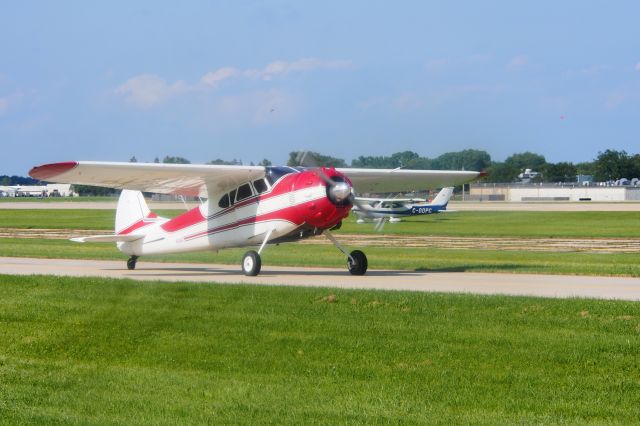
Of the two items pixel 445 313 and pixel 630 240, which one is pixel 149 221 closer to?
pixel 445 313

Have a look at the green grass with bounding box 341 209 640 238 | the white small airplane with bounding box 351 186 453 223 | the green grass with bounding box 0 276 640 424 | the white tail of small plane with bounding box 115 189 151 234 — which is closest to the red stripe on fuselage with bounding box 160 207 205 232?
the white tail of small plane with bounding box 115 189 151 234

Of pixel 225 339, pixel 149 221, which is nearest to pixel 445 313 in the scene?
pixel 225 339

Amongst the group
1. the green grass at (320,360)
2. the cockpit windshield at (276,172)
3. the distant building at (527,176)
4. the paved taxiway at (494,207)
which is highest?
the distant building at (527,176)

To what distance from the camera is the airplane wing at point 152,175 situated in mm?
23055

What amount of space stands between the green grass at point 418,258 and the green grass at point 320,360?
9786mm

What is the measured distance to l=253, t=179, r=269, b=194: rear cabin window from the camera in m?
25.3

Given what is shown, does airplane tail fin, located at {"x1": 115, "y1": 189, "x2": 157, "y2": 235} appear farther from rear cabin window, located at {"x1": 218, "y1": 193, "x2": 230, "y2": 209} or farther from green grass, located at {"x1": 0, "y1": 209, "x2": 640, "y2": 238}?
green grass, located at {"x1": 0, "y1": 209, "x2": 640, "y2": 238}

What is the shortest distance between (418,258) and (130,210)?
961 cm

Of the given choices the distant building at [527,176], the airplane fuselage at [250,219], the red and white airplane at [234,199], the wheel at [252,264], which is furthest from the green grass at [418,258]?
the distant building at [527,176]

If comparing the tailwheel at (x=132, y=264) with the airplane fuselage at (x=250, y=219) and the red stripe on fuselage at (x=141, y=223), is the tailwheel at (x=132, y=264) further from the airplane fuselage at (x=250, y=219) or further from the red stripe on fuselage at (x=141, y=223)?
the red stripe on fuselage at (x=141, y=223)

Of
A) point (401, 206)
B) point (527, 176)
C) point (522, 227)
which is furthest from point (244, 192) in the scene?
point (527, 176)

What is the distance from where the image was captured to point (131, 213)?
28.8m

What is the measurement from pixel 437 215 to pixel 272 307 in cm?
6283

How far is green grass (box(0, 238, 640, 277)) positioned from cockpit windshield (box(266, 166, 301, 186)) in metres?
4.99
